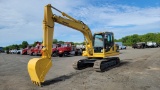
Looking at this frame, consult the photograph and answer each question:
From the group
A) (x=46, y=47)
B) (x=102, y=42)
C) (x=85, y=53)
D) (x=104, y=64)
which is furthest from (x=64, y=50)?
(x=46, y=47)

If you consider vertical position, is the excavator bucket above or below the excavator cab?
below

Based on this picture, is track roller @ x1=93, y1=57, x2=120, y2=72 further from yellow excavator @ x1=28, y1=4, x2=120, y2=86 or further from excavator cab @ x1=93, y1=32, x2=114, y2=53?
excavator cab @ x1=93, y1=32, x2=114, y2=53

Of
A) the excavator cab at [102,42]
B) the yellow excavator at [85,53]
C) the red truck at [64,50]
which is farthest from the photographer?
the red truck at [64,50]

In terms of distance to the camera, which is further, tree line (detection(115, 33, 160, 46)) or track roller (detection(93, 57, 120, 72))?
tree line (detection(115, 33, 160, 46))

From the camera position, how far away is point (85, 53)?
58.5ft

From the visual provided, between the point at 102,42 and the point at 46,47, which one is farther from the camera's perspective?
the point at 102,42

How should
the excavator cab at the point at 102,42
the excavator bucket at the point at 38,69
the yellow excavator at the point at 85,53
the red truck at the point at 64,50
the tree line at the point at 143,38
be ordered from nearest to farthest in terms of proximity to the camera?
1. the excavator bucket at the point at 38,69
2. the yellow excavator at the point at 85,53
3. the excavator cab at the point at 102,42
4. the red truck at the point at 64,50
5. the tree line at the point at 143,38

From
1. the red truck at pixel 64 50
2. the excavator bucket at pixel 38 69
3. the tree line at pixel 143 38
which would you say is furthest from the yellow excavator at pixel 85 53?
the tree line at pixel 143 38

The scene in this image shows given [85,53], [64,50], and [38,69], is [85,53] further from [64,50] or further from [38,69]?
[64,50]

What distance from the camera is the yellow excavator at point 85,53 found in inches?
447

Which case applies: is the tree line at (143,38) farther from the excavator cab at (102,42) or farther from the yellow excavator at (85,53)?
the yellow excavator at (85,53)

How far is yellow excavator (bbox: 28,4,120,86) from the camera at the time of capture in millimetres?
11352

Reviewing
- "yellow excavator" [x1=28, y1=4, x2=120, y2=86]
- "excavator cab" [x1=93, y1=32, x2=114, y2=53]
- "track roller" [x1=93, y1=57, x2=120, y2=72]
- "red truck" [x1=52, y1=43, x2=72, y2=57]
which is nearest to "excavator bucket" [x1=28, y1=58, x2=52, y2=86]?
"yellow excavator" [x1=28, y1=4, x2=120, y2=86]

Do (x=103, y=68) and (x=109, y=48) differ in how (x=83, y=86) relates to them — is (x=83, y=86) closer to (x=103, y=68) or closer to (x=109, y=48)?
(x=103, y=68)
